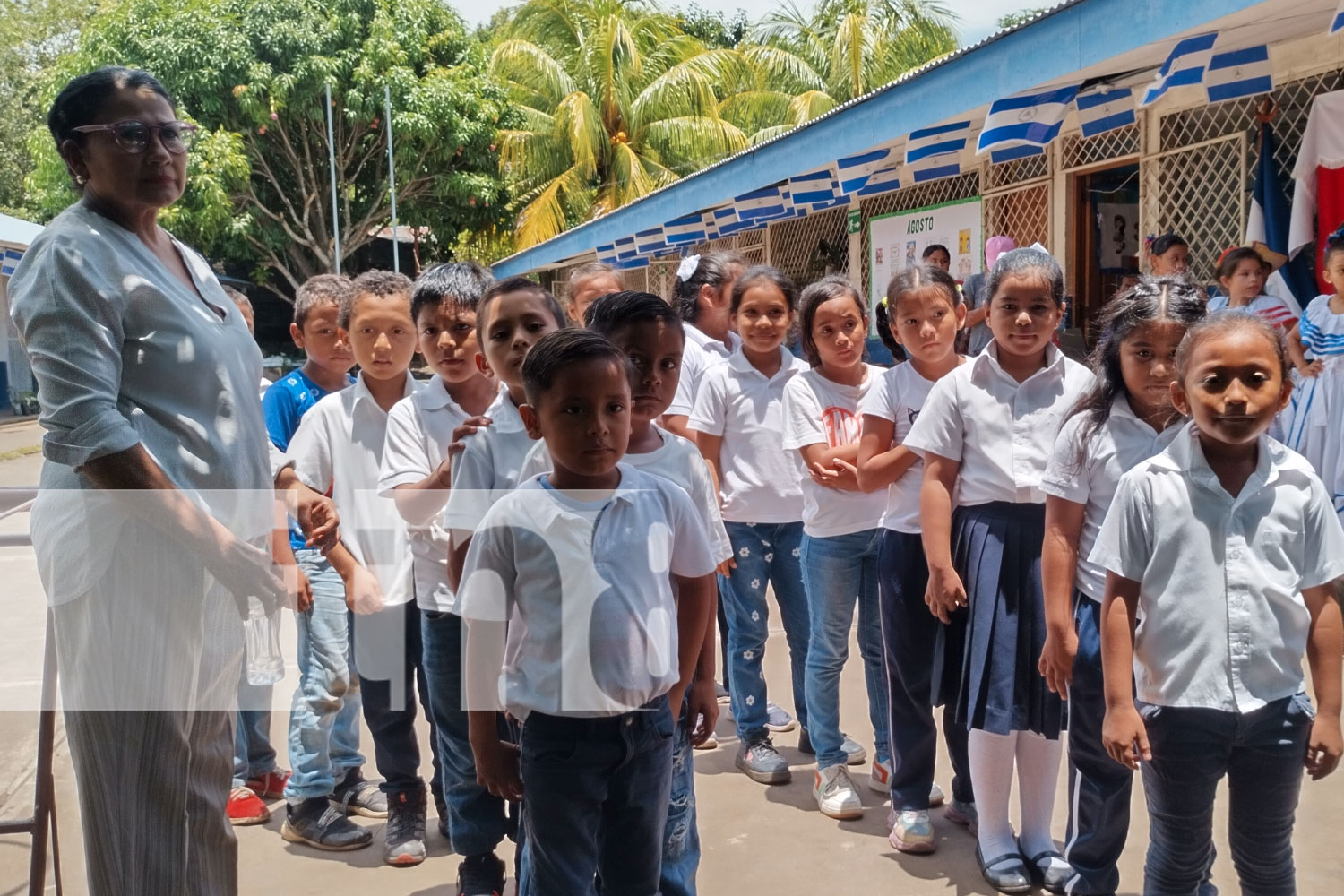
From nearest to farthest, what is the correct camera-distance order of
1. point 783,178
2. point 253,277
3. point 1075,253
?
point 1075,253 → point 783,178 → point 253,277

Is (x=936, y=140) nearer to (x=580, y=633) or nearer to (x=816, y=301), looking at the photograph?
(x=816, y=301)

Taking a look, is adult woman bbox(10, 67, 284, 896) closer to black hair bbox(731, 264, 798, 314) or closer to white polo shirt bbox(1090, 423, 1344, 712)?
white polo shirt bbox(1090, 423, 1344, 712)

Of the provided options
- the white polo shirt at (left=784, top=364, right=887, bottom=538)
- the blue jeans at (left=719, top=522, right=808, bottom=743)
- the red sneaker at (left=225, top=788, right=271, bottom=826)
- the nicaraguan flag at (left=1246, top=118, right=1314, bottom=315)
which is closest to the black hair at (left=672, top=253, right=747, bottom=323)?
the white polo shirt at (left=784, top=364, right=887, bottom=538)

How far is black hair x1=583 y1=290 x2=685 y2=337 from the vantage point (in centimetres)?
242

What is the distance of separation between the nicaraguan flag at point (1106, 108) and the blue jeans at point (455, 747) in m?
4.80

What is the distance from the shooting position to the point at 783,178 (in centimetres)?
862

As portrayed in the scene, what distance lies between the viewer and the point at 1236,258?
5.64 m

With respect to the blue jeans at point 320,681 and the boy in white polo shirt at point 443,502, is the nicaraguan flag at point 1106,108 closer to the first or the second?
the boy in white polo shirt at point 443,502

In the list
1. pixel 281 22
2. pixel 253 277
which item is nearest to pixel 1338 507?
pixel 281 22

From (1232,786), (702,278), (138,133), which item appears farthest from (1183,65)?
(138,133)

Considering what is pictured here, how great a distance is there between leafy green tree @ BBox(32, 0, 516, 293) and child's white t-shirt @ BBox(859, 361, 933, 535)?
13.8 meters

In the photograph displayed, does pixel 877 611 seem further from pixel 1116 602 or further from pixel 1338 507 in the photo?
pixel 1338 507

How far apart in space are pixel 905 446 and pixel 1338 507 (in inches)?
137

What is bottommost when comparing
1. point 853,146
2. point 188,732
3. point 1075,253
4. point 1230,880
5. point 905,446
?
point 1230,880
